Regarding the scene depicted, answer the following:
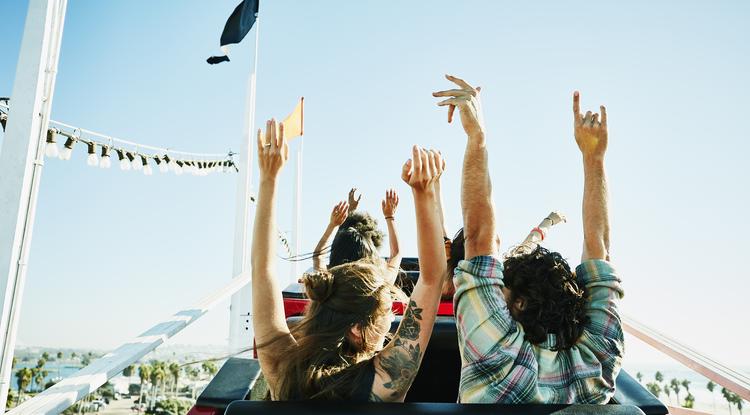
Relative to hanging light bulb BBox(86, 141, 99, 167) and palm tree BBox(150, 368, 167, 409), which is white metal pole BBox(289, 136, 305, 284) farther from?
palm tree BBox(150, 368, 167, 409)

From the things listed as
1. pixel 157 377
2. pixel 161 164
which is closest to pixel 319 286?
pixel 161 164

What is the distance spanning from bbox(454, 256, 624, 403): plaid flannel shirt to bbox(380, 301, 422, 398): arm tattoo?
100mm

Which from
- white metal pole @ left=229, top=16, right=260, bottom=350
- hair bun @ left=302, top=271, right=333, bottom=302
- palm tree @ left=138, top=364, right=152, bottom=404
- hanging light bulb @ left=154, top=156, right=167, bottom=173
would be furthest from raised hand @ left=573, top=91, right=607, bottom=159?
palm tree @ left=138, top=364, right=152, bottom=404

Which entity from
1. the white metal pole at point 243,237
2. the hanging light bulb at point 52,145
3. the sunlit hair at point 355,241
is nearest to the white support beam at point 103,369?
the sunlit hair at point 355,241

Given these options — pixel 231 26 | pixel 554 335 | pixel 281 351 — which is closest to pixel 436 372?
pixel 554 335

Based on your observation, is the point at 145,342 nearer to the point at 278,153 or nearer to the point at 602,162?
the point at 278,153

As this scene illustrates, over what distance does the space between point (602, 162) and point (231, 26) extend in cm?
559

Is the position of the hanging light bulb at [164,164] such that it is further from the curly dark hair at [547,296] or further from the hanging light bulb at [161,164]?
the curly dark hair at [547,296]

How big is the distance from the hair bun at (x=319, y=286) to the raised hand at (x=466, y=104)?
1.78ft

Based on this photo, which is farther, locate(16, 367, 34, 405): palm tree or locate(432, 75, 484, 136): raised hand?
locate(16, 367, 34, 405): palm tree

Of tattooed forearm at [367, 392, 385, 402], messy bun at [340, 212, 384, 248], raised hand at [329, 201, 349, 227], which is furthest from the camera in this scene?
raised hand at [329, 201, 349, 227]

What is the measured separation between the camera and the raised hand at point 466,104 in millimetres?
1424

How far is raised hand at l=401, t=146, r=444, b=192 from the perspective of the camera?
3.77ft

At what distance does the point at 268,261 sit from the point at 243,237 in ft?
12.3
